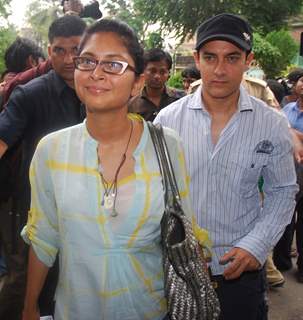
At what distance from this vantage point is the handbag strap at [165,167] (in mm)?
1554

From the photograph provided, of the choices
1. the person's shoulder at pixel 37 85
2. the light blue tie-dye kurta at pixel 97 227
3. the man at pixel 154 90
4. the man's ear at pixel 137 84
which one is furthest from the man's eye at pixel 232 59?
the man at pixel 154 90

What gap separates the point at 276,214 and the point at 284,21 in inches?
965

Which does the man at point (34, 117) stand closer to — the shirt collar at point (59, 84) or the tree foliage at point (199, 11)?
the shirt collar at point (59, 84)

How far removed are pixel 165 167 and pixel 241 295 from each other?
40.6 inches

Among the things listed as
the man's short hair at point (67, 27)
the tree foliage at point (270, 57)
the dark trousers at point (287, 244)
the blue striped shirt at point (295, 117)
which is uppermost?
the tree foliage at point (270, 57)

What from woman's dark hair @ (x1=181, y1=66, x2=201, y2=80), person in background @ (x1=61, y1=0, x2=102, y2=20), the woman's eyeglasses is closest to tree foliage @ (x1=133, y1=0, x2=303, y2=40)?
woman's dark hair @ (x1=181, y1=66, x2=201, y2=80)

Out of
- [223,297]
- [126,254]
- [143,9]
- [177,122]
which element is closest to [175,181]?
[126,254]

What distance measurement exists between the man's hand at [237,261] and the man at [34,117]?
1.04 metres

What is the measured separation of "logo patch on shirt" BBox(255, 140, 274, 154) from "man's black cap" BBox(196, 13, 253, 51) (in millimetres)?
473

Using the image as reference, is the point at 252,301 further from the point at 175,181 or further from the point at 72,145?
the point at 72,145

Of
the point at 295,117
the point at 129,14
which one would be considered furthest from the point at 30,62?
the point at 129,14

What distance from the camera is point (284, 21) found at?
2438 centimetres

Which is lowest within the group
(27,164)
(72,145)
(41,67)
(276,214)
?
(276,214)

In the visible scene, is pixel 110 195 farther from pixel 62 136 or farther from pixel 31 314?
pixel 31 314
